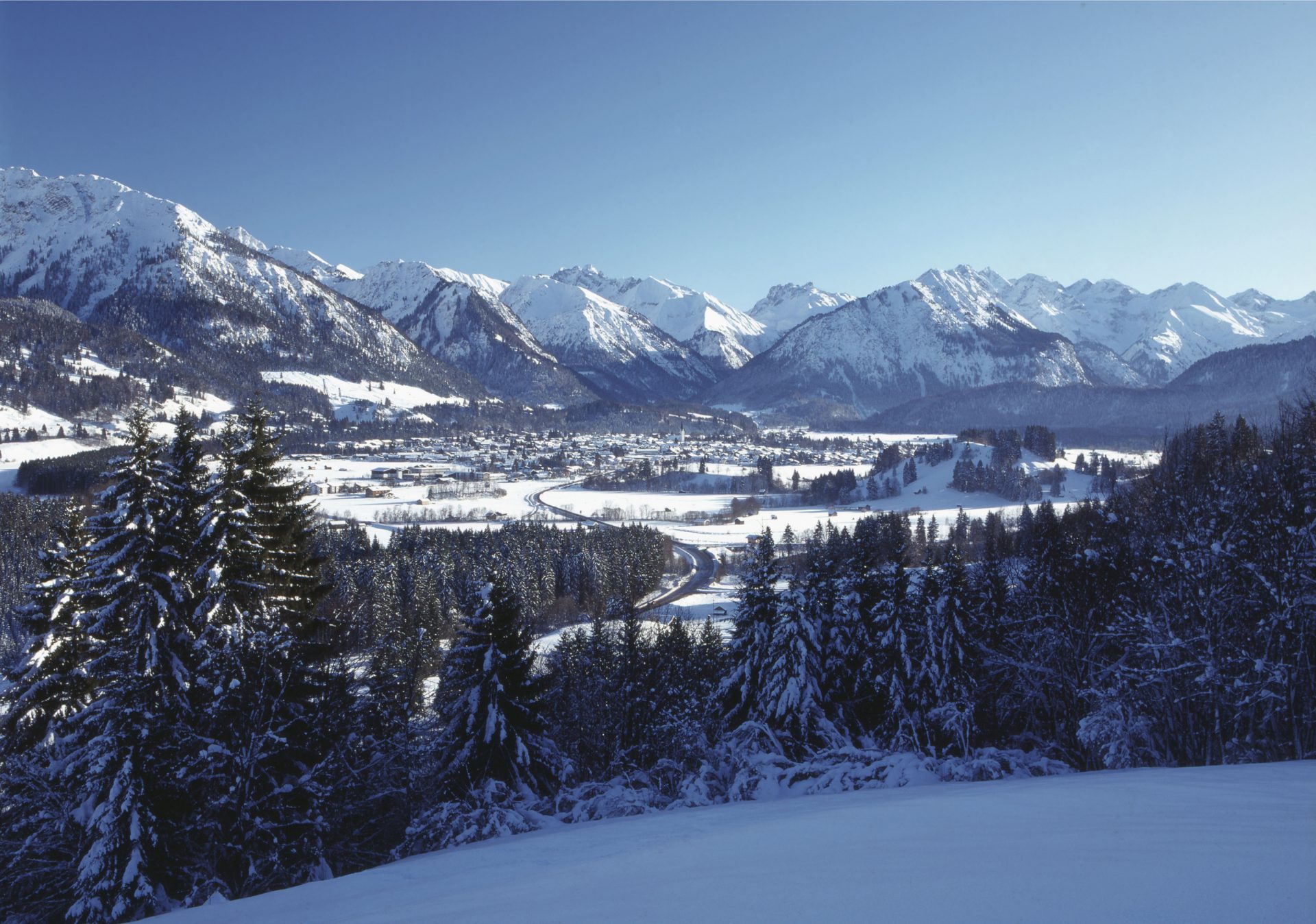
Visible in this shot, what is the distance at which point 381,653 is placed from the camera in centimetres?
2170

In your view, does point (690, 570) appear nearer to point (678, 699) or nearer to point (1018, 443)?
point (678, 699)

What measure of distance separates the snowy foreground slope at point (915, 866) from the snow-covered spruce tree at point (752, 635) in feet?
39.7

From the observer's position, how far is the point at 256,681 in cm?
1073

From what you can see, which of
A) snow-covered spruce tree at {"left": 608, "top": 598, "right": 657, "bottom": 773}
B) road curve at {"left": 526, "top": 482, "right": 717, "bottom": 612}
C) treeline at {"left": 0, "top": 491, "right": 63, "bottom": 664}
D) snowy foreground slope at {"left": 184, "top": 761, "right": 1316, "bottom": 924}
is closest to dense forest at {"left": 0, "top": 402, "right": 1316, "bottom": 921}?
snow-covered spruce tree at {"left": 608, "top": 598, "right": 657, "bottom": 773}

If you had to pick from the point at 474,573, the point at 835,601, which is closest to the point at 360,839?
the point at 835,601

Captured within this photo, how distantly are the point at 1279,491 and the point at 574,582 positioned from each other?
59.1 meters

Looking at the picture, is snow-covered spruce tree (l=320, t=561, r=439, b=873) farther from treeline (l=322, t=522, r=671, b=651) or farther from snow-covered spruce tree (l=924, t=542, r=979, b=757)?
treeline (l=322, t=522, r=671, b=651)

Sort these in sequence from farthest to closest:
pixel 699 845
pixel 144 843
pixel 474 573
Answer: pixel 474 573 < pixel 144 843 < pixel 699 845

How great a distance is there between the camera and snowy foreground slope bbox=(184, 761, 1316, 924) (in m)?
3.57

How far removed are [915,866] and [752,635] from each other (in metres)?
15.7

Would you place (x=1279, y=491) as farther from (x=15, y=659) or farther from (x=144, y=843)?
(x=15, y=659)

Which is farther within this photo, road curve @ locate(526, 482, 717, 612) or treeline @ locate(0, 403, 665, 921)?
road curve @ locate(526, 482, 717, 612)

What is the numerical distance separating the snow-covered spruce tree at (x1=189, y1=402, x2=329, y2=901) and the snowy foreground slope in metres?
4.53

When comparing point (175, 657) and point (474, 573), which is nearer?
point (175, 657)
